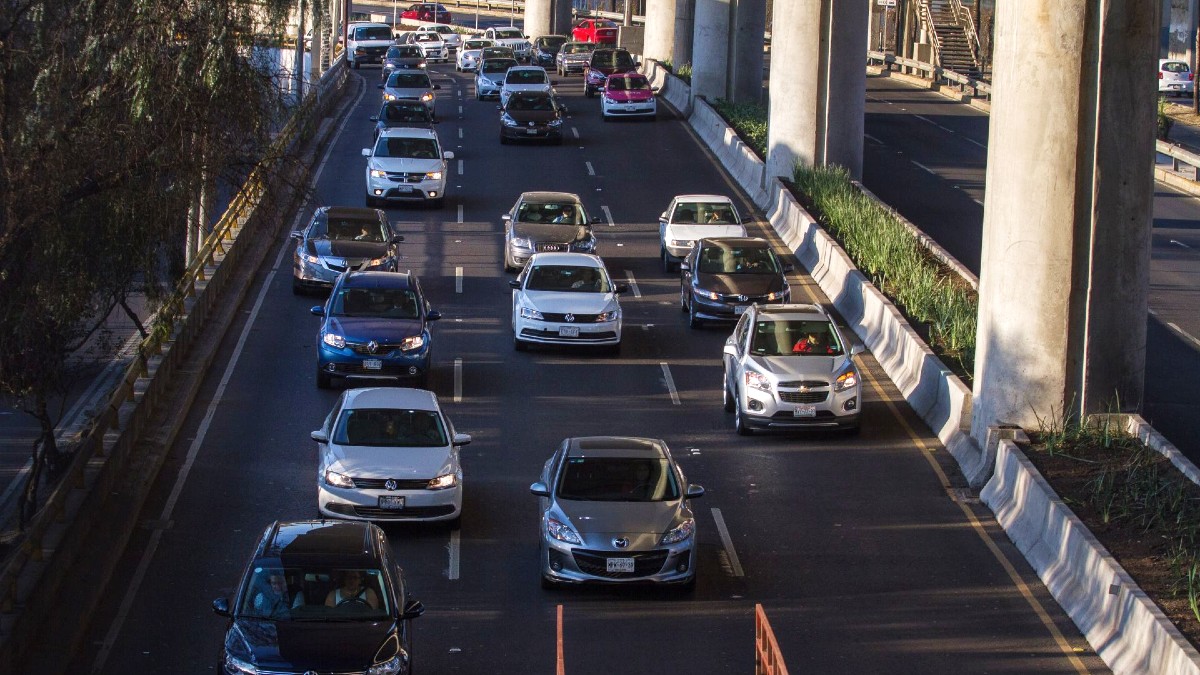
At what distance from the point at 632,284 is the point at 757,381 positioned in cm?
1100

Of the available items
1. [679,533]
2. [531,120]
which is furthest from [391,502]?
[531,120]

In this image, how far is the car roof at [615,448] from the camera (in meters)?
17.5

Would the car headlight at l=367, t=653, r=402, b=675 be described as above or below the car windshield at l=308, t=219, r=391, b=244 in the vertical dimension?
below

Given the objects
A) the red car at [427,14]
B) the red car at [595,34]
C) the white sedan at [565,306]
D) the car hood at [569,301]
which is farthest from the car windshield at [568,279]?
the red car at [427,14]

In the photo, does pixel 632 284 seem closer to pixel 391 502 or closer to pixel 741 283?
pixel 741 283

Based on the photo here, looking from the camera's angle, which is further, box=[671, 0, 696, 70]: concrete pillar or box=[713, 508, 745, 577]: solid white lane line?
box=[671, 0, 696, 70]: concrete pillar

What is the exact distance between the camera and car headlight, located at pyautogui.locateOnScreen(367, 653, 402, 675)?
12695mm

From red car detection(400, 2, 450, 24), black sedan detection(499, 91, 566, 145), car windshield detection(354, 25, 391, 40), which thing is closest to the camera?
black sedan detection(499, 91, 566, 145)

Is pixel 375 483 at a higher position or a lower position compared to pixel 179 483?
higher

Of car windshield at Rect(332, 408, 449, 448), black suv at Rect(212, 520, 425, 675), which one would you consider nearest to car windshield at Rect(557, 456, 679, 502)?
car windshield at Rect(332, 408, 449, 448)

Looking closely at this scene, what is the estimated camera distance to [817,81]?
4109cm

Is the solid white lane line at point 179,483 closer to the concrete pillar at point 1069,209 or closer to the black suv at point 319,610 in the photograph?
the black suv at point 319,610

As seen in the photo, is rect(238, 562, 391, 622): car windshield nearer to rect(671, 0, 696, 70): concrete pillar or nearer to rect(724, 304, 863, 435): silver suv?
rect(724, 304, 863, 435): silver suv

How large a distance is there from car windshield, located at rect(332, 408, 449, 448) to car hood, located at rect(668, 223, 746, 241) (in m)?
15.7
